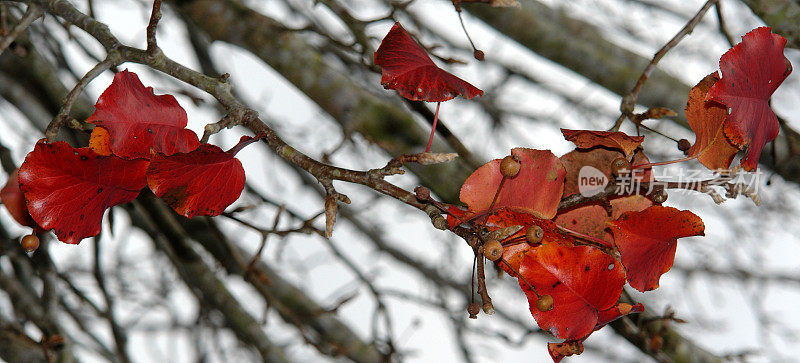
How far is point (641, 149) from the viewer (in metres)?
0.43

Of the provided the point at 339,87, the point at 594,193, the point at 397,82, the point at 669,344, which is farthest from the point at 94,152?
the point at 669,344

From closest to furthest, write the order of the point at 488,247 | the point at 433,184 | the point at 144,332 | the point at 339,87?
the point at 488,247 < the point at 433,184 < the point at 339,87 < the point at 144,332

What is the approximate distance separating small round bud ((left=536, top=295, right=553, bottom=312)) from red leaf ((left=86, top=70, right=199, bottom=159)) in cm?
26

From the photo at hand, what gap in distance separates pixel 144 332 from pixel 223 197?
1.61m

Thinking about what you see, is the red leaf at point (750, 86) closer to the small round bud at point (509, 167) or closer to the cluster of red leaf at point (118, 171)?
the small round bud at point (509, 167)

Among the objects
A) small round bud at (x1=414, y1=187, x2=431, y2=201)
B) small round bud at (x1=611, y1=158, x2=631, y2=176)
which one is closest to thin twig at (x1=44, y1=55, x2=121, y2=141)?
small round bud at (x1=414, y1=187, x2=431, y2=201)

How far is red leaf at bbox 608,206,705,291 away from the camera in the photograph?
38 centimetres

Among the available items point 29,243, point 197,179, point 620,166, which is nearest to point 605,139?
point 620,166

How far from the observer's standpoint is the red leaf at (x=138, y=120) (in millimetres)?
386

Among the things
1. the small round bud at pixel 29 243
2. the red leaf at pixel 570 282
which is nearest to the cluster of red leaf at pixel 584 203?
the red leaf at pixel 570 282

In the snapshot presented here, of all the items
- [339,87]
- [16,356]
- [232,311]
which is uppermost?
[339,87]

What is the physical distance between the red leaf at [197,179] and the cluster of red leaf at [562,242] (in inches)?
6.0

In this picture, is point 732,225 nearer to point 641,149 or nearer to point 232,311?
point 232,311

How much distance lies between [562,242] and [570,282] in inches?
1.2
